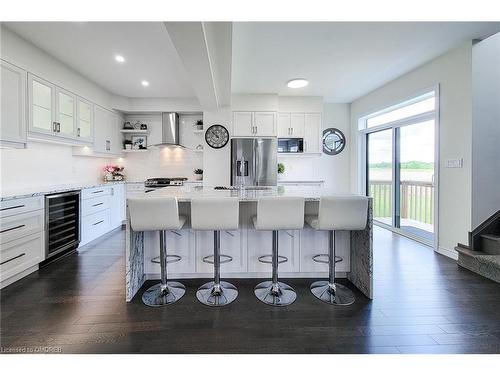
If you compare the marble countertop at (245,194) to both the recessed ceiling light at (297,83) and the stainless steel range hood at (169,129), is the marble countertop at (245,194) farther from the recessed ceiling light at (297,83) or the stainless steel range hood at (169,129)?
the stainless steel range hood at (169,129)

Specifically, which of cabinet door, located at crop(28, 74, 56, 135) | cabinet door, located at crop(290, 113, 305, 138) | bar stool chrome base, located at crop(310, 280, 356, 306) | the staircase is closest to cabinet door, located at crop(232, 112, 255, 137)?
cabinet door, located at crop(290, 113, 305, 138)

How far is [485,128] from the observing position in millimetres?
3084

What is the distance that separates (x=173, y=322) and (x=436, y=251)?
11.8 feet

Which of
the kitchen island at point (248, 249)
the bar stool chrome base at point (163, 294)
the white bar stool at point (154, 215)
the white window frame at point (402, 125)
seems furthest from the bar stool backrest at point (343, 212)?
the white window frame at point (402, 125)

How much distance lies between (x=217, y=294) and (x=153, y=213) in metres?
0.93

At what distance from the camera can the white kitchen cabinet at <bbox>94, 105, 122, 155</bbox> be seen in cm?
466

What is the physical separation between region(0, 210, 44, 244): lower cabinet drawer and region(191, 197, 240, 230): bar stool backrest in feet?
6.26

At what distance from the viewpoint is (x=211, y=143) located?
523 centimetres

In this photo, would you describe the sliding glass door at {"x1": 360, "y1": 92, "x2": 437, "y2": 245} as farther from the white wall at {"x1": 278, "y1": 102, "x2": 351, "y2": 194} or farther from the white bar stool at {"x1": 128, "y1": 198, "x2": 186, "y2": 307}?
the white bar stool at {"x1": 128, "y1": 198, "x2": 186, "y2": 307}

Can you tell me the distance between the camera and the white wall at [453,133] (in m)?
3.11

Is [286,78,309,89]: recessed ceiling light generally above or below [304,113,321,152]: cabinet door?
above
